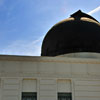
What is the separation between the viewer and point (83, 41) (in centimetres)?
2058

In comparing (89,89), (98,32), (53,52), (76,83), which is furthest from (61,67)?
(98,32)

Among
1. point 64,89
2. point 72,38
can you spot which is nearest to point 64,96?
point 64,89

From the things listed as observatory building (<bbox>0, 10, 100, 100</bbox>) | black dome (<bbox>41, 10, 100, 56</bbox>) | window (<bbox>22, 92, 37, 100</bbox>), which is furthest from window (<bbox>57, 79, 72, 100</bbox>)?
black dome (<bbox>41, 10, 100, 56</bbox>)

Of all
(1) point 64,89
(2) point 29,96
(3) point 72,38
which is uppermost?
(3) point 72,38

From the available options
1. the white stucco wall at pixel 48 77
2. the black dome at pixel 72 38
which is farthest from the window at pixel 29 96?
the black dome at pixel 72 38

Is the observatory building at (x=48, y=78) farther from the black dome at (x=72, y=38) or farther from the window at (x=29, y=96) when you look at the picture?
the black dome at (x=72, y=38)

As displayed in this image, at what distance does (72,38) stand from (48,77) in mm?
5832

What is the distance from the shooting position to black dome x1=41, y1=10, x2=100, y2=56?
2050cm

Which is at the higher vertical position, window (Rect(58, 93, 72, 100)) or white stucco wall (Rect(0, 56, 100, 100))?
white stucco wall (Rect(0, 56, 100, 100))

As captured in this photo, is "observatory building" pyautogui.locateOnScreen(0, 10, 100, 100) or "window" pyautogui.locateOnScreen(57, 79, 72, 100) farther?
"window" pyautogui.locateOnScreen(57, 79, 72, 100)

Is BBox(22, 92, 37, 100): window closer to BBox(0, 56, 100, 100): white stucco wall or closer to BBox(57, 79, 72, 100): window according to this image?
BBox(0, 56, 100, 100): white stucco wall

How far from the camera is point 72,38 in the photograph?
68.5 feet

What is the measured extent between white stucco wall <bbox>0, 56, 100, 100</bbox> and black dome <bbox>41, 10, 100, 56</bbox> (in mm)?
3139

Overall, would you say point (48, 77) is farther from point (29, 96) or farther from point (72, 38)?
point (72, 38)
